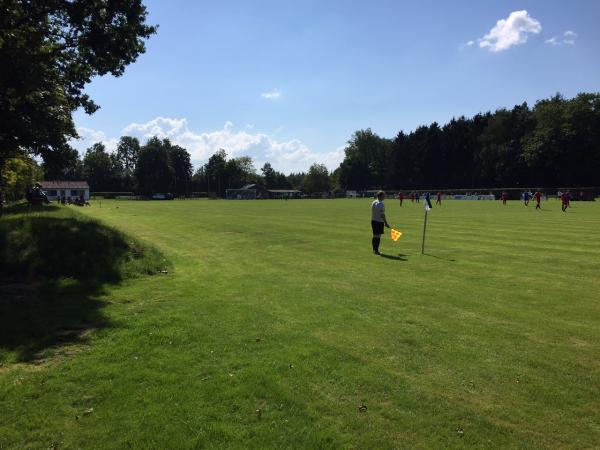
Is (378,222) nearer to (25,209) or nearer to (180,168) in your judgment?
(25,209)

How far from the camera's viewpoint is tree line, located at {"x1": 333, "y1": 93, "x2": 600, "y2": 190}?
313 ft

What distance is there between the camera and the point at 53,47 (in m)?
17.5

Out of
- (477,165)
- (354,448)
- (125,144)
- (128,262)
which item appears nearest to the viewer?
(354,448)

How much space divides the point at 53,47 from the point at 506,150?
10469 cm

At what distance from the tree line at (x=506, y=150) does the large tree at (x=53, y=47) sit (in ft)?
321

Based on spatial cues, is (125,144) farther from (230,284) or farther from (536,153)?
(230,284)

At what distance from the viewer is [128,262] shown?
13031mm

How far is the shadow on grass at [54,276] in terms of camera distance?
743cm

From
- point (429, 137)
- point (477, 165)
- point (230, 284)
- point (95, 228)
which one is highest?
point (429, 137)

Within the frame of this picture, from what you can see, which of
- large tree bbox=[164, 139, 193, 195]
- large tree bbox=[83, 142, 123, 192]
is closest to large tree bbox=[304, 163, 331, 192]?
large tree bbox=[164, 139, 193, 195]

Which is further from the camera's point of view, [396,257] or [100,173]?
[100,173]

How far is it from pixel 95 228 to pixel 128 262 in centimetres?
279

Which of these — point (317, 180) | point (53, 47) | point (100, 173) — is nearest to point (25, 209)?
point (53, 47)

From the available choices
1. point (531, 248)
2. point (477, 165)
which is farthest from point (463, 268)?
point (477, 165)
